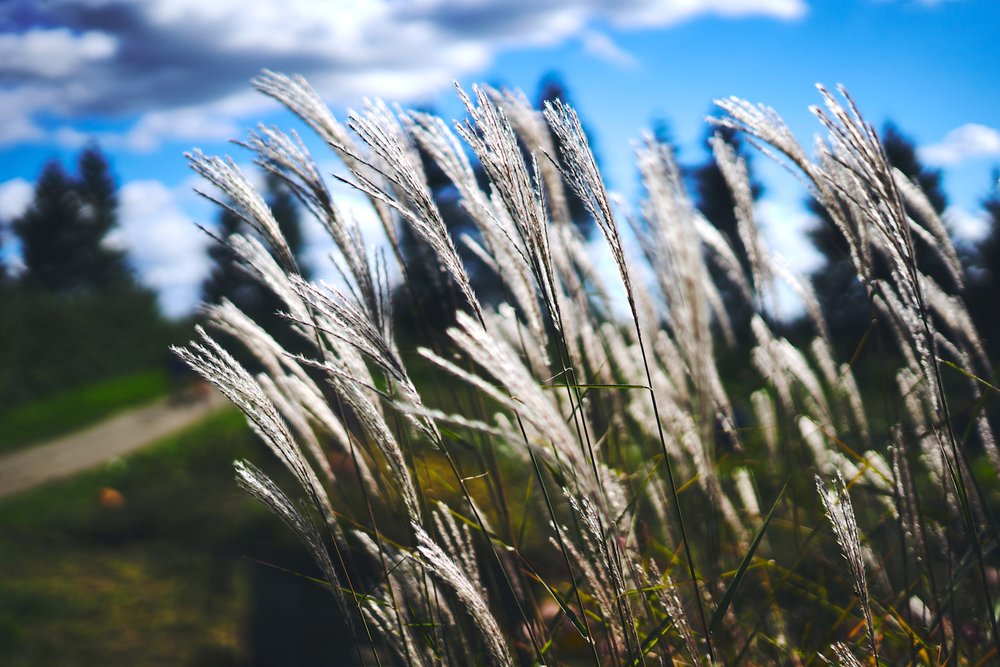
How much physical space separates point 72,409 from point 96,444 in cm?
292

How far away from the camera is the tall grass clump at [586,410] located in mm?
906

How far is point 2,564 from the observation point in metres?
4.46

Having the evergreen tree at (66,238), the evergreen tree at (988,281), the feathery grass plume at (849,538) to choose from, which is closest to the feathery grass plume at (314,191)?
the feathery grass plume at (849,538)

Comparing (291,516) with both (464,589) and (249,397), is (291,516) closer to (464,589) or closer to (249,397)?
(249,397)

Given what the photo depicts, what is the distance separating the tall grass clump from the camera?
0.91 m

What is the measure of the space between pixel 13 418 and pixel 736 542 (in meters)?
12.0

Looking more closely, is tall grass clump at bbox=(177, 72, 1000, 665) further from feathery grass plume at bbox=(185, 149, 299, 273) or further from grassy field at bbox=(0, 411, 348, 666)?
grassy field at bbox=(0, 411, 348, 666)

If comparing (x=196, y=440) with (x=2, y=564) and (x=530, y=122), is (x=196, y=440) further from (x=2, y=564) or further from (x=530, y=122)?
(x=530, y=122)

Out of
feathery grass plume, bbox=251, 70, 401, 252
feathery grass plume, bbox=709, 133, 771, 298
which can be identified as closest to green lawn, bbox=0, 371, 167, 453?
feathery grass plume, bbox=251, 70, 401, 252

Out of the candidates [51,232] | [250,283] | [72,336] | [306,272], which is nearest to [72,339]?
[72,336]

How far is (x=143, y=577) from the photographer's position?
416cm

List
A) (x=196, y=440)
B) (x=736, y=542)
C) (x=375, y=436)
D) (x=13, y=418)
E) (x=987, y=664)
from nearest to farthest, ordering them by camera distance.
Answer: (x=375, y=436) → (x=987, y=664) → (x=736, y=542) → (x=196, y=440) → (x=13, y=418)

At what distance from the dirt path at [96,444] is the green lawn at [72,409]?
0.35 metres

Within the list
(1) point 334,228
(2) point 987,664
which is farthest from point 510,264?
(2) point 987,664
